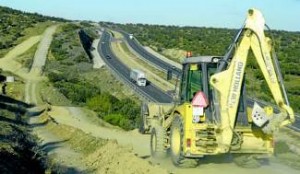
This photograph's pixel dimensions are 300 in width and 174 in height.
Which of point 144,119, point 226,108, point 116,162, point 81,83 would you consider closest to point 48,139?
point 144,119

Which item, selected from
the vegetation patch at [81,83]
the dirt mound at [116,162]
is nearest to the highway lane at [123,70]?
the vegetation patch at [81,83]

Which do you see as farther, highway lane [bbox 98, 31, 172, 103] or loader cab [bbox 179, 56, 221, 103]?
highway lane [bbox 98, 31, 172, 103]

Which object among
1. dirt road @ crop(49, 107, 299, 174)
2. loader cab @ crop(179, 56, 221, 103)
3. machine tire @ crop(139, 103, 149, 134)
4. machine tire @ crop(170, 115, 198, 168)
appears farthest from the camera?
machine tire @ crop(139, 103, 149, 134)

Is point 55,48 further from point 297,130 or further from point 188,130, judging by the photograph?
point 188,130

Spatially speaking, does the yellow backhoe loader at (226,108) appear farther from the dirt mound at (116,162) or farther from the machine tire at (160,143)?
the dirt mound at (116,162)

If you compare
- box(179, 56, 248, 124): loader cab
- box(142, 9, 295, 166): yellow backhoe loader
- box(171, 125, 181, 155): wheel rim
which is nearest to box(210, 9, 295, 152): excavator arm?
box(142, 9, 295, 166): yellow backhoe loader

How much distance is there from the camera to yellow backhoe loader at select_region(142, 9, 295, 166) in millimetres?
16219

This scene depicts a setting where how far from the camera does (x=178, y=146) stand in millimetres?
19047

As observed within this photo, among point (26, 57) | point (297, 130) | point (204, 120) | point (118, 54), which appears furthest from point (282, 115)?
point (118, 54)

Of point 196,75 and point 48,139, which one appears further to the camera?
point 48,139

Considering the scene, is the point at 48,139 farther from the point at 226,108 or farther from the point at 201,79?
the point at 226,108

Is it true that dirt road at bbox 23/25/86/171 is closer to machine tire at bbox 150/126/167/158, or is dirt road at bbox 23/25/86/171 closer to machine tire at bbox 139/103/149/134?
machine tire at bbox 150/126/167/158

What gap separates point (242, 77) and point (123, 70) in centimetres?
7892

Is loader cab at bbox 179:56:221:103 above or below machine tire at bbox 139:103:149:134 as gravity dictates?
above
